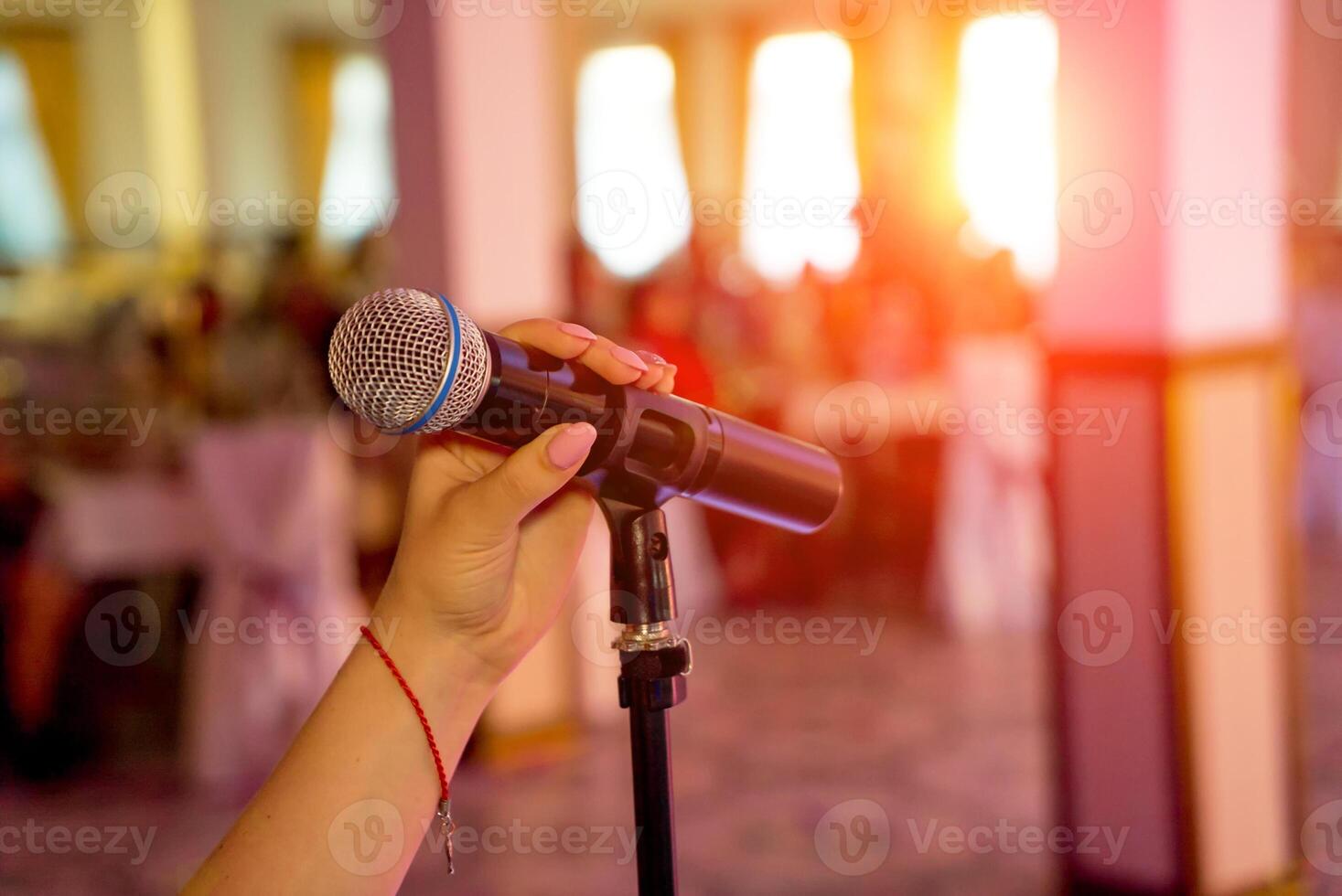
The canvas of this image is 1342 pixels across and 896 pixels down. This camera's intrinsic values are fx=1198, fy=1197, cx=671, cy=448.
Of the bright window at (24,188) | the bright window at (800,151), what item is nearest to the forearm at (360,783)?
the bright window at (800,151)

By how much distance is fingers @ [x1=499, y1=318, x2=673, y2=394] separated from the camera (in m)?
0.84

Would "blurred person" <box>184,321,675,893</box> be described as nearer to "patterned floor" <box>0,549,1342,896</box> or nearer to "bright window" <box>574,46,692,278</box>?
"patterned floor" <box>0,549,1342,896</box>

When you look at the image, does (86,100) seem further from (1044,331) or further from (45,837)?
(1044,331)

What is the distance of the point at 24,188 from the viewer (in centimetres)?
909

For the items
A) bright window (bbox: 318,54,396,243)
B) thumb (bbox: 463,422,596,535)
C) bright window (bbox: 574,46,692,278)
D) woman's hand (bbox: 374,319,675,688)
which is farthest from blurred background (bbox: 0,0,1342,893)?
bright window (bbox: 318,54,396,243)

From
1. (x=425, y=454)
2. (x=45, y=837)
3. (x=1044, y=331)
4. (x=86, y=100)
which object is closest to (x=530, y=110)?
(x=1044, y=331)

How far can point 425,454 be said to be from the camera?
3.13 feet

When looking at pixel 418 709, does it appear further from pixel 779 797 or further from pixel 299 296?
pixel 299 296

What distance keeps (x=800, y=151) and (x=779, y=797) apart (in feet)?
23.1

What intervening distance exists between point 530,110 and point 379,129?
6.60 metres

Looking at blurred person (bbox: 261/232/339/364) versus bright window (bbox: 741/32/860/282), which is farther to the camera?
bright window (bbox: 741/32/860/282)

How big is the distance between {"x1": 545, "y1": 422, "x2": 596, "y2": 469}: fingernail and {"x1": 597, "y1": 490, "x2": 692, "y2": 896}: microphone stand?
0.12 metres

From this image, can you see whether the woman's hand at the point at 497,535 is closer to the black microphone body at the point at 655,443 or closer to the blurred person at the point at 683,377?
the black microphone body at the point at 655,443

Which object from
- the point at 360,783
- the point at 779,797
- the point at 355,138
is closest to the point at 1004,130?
the point at 355,138
